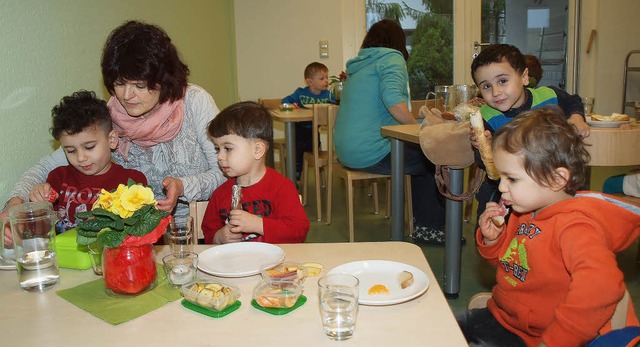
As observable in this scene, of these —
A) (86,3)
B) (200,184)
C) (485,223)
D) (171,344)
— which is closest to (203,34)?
(86,3)

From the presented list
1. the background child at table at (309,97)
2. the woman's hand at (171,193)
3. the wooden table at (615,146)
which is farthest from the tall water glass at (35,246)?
the background child at table at (309,97)

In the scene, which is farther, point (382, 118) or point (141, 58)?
point (382, 118)

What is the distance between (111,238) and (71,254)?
0.28 m

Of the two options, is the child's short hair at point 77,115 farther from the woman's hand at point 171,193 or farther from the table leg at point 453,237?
the table leg at point 453,237

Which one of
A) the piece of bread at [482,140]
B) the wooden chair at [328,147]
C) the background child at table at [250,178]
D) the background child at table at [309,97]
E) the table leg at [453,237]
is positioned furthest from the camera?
the background child at table at [309,97]

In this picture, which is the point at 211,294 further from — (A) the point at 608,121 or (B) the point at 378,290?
(A) the point at 608,121

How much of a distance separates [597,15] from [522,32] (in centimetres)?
82

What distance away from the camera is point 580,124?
221 cm

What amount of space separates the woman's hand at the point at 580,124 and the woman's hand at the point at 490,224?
832 mm

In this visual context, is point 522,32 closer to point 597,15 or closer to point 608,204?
point 597,15

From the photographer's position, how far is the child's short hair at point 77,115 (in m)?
1.77

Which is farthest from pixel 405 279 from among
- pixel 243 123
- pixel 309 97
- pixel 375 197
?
pixel 309 97

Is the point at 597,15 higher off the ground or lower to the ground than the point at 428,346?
higher

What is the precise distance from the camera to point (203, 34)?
180 inches
